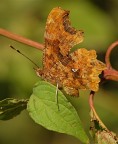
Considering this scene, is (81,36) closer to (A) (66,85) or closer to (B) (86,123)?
(A) (66,85)

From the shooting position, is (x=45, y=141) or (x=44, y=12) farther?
(x=45, y=141)

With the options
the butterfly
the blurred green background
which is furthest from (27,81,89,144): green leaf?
the blurred green background

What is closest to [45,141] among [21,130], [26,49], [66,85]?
[21,130]

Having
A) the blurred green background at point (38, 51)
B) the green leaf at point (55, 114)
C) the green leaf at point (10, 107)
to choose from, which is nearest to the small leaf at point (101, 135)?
the green leaf at point (55, 114)

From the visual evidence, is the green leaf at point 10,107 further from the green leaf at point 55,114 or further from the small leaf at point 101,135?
the small leaf at point 101,135

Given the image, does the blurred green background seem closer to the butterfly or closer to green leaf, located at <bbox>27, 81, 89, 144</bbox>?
the butterfly

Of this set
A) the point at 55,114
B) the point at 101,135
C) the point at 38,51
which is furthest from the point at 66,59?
the point at 38,51

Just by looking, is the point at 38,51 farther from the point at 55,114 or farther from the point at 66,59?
the point at 55,114
